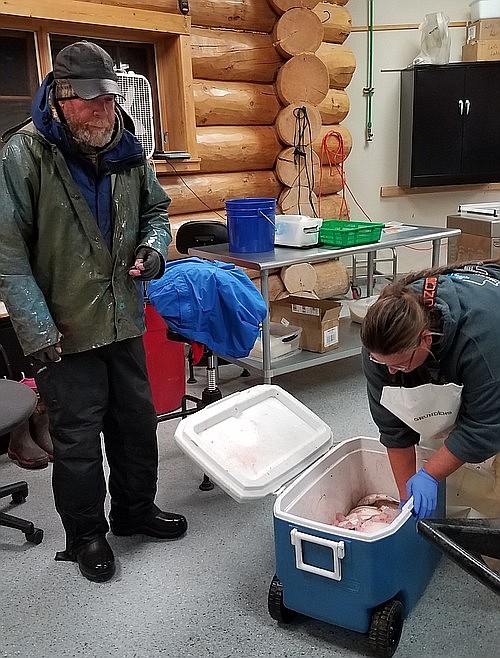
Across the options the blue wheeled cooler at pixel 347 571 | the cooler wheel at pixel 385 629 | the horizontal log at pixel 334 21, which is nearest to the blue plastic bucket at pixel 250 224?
the blue wheeled cooler at pixel 347 571

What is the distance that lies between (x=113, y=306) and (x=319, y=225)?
1.81m

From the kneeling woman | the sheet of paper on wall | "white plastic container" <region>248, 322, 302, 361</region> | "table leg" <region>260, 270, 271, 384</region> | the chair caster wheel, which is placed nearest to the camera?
the kneeling woman

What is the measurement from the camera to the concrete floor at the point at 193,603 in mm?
1812

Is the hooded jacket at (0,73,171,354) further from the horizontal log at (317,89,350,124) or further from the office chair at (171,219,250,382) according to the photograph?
the horizontal log at (317,89,350,124)

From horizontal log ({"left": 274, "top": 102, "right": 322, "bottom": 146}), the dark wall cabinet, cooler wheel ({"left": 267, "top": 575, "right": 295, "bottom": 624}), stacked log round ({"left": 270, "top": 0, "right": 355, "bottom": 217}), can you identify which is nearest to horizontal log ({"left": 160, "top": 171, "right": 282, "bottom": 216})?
stacked log round ({"left": 270, "top": 0, "right": 355, "bottom": 217})

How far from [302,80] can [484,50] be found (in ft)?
6.57

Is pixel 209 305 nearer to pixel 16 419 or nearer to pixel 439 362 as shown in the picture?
pixel 16 419

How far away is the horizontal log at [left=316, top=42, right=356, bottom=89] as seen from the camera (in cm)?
495

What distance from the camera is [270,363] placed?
3.28m

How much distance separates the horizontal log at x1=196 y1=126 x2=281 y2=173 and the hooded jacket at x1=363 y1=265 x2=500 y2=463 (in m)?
2.97

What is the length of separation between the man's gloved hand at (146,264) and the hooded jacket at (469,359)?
743mm

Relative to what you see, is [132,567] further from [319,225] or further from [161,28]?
[161,28]

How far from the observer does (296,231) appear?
11.5 ft

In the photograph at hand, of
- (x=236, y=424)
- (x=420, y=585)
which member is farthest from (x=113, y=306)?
(x=420, y=585)
